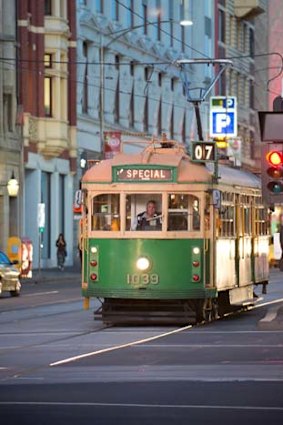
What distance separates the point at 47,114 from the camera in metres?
71.8

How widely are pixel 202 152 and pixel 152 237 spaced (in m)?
2.04

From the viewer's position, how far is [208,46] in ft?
318

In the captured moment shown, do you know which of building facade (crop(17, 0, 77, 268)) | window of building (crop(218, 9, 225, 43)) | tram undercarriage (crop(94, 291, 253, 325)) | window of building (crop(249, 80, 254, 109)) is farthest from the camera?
window of building (crop(249, 80, 254, 109))

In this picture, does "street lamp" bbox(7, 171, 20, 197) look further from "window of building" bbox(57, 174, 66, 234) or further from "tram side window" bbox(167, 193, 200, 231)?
"tram side window" bbox(167, 193, 200, 231)

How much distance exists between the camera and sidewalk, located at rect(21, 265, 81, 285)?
6039 centimetres

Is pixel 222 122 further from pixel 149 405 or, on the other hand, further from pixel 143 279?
pixel 149 405

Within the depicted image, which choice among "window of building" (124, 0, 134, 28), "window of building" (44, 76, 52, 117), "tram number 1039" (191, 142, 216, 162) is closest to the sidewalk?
"window of building" (44, 76, 52, 117)

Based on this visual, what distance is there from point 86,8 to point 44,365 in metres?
55.6

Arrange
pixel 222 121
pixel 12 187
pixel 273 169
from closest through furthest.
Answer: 1. pixel 273 169
2. pixel 12 187
3. pixel 222 121

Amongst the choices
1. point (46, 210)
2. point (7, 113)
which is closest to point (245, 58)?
point (46, 210)

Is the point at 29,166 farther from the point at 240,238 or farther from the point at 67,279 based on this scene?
the point at 240,238

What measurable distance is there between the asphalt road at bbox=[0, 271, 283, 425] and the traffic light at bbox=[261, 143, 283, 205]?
256 centimetres

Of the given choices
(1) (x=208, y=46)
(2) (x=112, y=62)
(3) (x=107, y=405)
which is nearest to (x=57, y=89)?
(2) (x=112, y=62)

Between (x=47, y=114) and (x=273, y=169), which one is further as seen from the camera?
(x=47, y=114)
